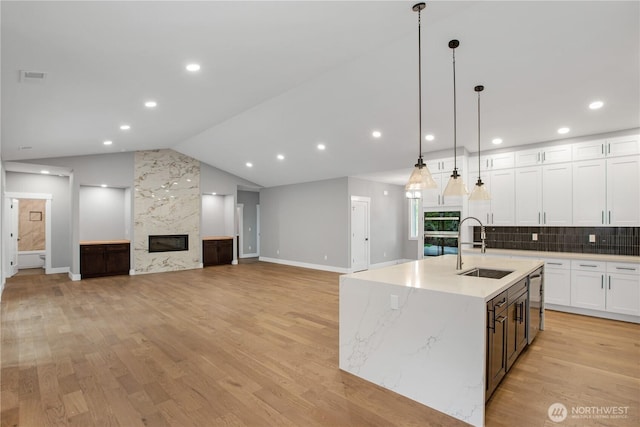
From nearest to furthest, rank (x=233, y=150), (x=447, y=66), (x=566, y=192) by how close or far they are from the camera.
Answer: (x=447, y=66), (x=566, y=192), (x=233, y=150)

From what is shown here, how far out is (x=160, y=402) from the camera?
2535mm

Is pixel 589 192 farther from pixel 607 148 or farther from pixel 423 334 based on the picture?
pixel 423 334

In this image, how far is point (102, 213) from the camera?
9.05m

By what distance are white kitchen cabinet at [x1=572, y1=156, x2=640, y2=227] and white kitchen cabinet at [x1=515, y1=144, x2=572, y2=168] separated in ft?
0.72

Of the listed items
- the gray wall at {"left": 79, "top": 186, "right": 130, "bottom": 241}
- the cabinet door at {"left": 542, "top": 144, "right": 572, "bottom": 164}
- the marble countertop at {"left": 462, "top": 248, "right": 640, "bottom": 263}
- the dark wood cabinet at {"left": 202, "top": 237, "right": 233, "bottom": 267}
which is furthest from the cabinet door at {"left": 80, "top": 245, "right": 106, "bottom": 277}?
the cabinet door at {"left": 542, "top": 144, "right": 572, "bottom": 164}

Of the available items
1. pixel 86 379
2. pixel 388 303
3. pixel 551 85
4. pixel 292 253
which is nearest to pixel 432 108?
pixel 551 85

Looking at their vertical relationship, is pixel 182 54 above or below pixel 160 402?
above

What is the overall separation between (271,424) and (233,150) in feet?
23.4

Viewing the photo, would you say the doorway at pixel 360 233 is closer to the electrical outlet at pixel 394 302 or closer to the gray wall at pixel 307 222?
the gray wall at pixel 307 222

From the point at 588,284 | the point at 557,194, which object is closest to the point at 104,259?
the point at 557,194

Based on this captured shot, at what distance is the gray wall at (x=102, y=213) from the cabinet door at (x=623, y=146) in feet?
35.4

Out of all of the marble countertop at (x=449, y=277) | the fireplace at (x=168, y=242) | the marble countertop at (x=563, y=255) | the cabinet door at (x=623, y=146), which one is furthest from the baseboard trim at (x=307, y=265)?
the cabinet door at (x=623, y=146)

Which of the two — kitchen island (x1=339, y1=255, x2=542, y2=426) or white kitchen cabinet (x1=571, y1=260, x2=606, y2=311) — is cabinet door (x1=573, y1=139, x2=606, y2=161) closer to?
white kitchen cabinet (x1=571, y1=260, x2=606, y2=311)

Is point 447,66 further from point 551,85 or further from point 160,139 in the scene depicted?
point 160,139
